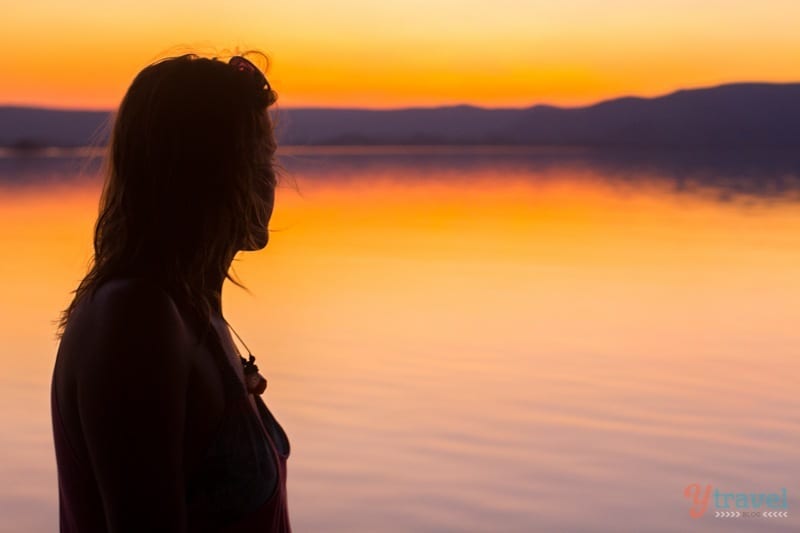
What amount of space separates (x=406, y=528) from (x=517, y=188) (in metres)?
47.6

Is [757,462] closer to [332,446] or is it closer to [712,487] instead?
[712,487]

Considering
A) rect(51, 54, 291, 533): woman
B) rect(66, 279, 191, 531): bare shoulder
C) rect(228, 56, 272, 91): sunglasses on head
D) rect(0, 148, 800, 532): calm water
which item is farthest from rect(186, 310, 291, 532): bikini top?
rect(0, 148, 800, 532): calm water

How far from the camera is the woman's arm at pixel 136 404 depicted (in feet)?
5.27

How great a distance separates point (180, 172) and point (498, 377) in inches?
348

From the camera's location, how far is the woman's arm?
63.2 inches

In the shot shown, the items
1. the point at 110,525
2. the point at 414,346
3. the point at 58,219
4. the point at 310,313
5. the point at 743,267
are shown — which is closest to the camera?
the point at 110,525

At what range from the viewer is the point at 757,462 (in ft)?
25.2

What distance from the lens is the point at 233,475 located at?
71.9 inches

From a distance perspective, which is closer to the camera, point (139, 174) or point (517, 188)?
point (139, 174)

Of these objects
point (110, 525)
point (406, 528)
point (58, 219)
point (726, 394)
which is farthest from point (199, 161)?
point (58, 219)

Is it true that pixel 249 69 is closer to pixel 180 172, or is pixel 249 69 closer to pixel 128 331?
pixel 180 172

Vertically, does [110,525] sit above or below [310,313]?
above

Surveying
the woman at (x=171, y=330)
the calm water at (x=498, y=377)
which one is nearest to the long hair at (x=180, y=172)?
the woman at (x=171, y=330)

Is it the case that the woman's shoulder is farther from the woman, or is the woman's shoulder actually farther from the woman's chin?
the woman's chin
